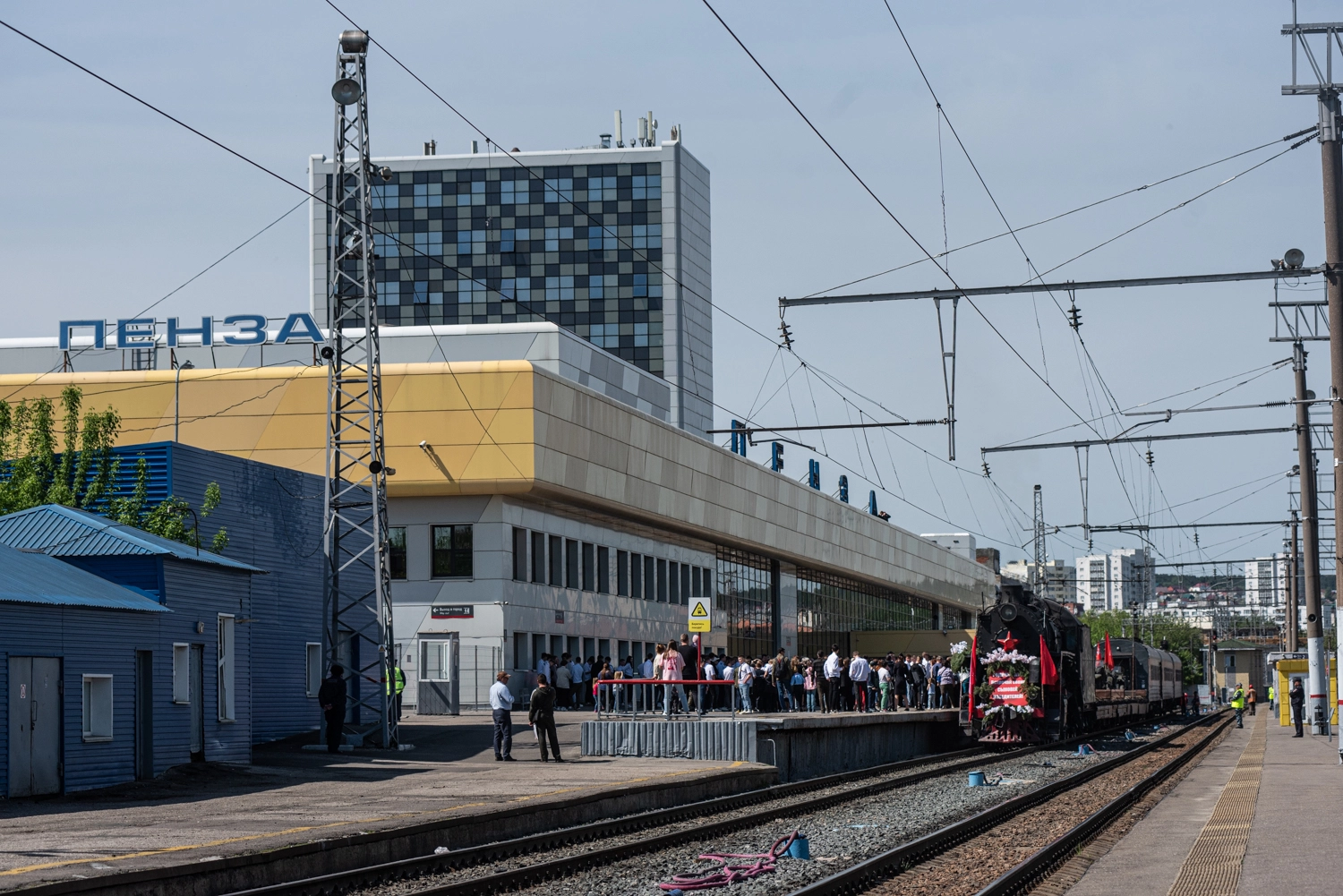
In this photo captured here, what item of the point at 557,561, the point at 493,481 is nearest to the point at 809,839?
the point at 493,481

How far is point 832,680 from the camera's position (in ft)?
127

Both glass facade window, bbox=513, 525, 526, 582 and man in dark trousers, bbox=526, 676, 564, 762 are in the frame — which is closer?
man in dark trousers, bbox=526, 676, 564, 762

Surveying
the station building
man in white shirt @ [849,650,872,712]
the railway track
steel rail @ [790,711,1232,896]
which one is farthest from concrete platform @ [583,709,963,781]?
the station building

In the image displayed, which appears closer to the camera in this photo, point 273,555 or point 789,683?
point 273,555

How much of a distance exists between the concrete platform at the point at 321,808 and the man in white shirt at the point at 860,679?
376 inches

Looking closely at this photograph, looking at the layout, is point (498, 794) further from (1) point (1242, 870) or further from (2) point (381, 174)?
(2) point (381, 174)

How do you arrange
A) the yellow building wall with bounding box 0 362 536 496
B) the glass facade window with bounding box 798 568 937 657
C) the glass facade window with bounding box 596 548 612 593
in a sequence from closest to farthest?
1. the yellow building wall with bounding box 0 362 536 496
2. the glass facade window with bounding box 596 548 612 593
3. the glass facade window with bounding box 798 568 937 657

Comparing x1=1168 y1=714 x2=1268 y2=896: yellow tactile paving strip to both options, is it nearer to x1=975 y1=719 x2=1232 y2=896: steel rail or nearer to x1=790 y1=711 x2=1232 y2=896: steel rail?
x1=975 y1=719 x2=1232 y2=896: steel rail

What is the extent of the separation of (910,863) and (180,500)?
65.6 feet

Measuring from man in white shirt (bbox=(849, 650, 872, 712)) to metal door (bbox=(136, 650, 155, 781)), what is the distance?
17.9 m

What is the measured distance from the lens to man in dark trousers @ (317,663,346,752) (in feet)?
93.7

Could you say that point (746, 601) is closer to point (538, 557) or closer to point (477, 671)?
point (538, 557)

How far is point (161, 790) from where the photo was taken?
2283 centimetres

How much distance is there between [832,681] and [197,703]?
16.8 metres
